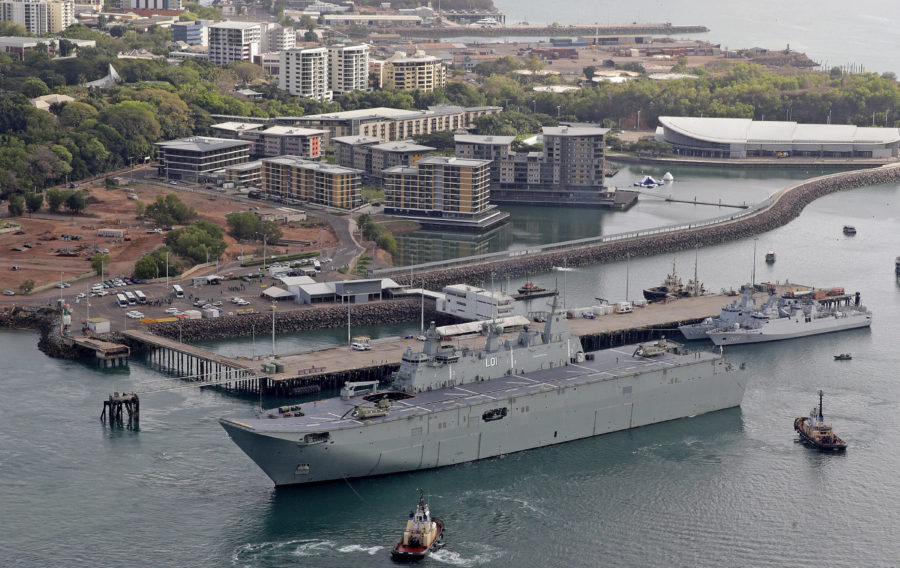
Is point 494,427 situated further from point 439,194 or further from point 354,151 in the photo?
point 354,151

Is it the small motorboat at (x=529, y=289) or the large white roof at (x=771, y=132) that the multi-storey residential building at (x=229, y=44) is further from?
the small motorboat at (x=529, y=289)

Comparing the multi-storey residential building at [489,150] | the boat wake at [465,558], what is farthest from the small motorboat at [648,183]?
the boat wake at [465,558]

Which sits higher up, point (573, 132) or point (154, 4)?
point (154, 4)

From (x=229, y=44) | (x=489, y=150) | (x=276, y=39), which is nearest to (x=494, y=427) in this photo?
(x=489, y=150)

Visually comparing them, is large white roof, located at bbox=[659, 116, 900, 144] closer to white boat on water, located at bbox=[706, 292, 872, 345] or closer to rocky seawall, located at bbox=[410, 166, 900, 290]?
rocky seawall, located at bbox=[410, 166, 900, 290]

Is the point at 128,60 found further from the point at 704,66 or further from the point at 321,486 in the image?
the point at 321,486

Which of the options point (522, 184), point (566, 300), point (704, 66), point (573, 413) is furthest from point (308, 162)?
point (704, 66)
